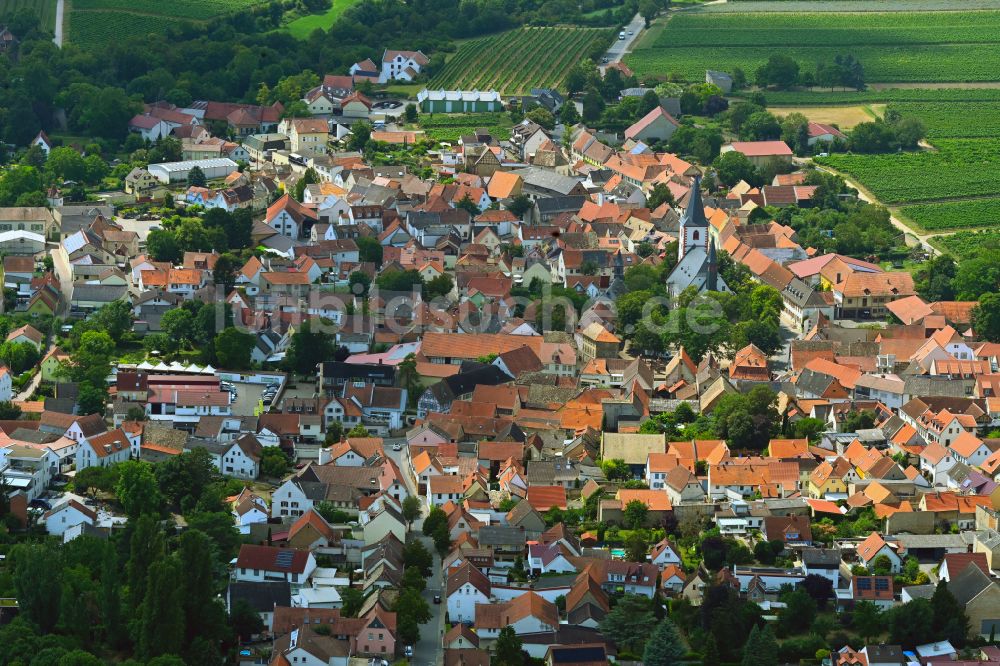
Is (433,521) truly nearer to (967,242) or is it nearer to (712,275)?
(712,275)

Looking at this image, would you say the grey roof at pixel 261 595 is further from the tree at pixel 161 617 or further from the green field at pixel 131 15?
the green field at pixel 131 15

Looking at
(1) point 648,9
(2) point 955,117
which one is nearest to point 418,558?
(2) point 955,117

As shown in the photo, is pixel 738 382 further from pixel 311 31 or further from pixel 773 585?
pixel 311 31

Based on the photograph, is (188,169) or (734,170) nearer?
(188,169)

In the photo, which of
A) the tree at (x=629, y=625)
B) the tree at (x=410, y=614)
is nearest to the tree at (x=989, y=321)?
the tree at (x=629, y=625)

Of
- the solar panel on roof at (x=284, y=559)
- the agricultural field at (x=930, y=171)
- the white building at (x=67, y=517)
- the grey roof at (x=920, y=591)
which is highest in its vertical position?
the agricultural field at (x=930, y=171)

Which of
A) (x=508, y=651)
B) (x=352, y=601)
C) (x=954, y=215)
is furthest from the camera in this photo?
(x=954, y=215)
